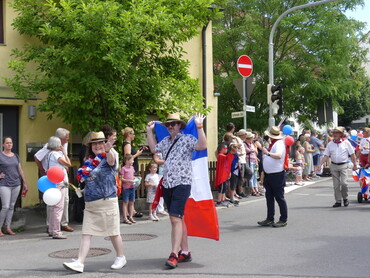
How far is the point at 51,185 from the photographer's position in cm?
724

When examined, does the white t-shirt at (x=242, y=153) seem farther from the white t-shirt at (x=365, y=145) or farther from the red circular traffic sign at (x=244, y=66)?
the white t-shirt at (x=365, y=145)

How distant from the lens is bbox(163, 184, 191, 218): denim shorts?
279 inches

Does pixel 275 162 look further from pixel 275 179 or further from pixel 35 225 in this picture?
pixel 35 225

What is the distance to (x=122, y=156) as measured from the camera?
494 inches

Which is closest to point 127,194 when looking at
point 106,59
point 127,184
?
point 127,184

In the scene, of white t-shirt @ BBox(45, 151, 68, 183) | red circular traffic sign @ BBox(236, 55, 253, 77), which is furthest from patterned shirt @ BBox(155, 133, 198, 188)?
red circular traffic sign @ BBox(236, 55, 253, 77)

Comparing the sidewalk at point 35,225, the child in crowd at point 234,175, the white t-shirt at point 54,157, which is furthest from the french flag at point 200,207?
the child in crowd at point 234,175

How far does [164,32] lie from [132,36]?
97cm

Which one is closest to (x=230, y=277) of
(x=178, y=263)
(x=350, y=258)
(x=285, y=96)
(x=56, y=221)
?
(x=178, y=263)

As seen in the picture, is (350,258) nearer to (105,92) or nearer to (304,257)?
(304,257)

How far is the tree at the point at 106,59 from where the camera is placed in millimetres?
10898

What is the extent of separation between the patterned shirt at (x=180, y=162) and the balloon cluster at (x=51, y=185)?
131cm

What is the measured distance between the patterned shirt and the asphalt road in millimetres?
1075

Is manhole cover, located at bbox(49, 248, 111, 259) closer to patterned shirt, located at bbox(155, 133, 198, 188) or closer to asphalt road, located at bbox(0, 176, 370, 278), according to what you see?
asphalt road, located at bbox(0, 176, 370, 278)
